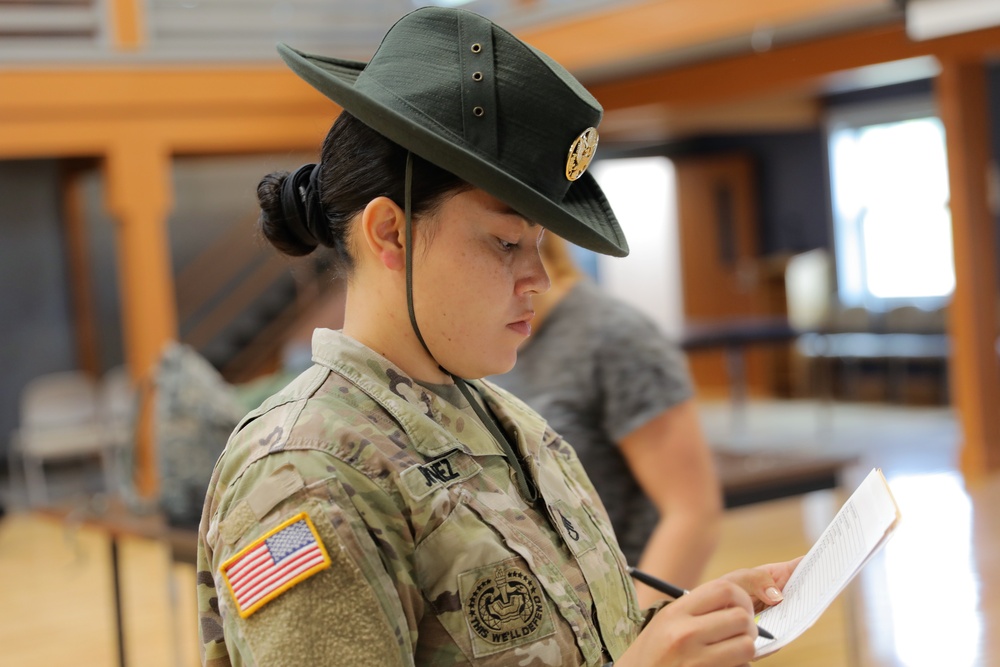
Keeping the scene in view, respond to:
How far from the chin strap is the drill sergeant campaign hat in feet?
0.15

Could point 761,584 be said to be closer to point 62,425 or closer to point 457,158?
point 457,158

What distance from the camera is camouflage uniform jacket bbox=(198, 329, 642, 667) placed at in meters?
0.97

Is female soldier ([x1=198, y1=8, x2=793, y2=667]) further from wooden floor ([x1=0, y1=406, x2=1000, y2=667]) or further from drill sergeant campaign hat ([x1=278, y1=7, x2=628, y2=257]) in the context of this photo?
wooden floor ([x1=0, y1=406, x2=1000, y2=667])

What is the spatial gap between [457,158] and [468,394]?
11.8 inches

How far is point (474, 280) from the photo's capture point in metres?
1.12

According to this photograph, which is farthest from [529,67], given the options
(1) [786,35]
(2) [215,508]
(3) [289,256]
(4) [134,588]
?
(1) [786,35]

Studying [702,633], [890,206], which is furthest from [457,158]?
[890,206]

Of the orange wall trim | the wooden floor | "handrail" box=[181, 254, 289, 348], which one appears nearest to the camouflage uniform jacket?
the wooden floor

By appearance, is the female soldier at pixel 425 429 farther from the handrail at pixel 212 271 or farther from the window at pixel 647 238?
the window at pixel 647 238

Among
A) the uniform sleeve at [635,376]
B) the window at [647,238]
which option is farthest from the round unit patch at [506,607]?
the window at [647,238]

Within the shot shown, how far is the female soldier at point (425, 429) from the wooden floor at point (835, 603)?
242 cm

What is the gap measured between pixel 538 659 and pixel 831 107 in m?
12.4

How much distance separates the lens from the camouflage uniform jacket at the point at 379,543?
966 millimetres

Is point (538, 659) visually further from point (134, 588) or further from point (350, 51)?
point (350, 51)
